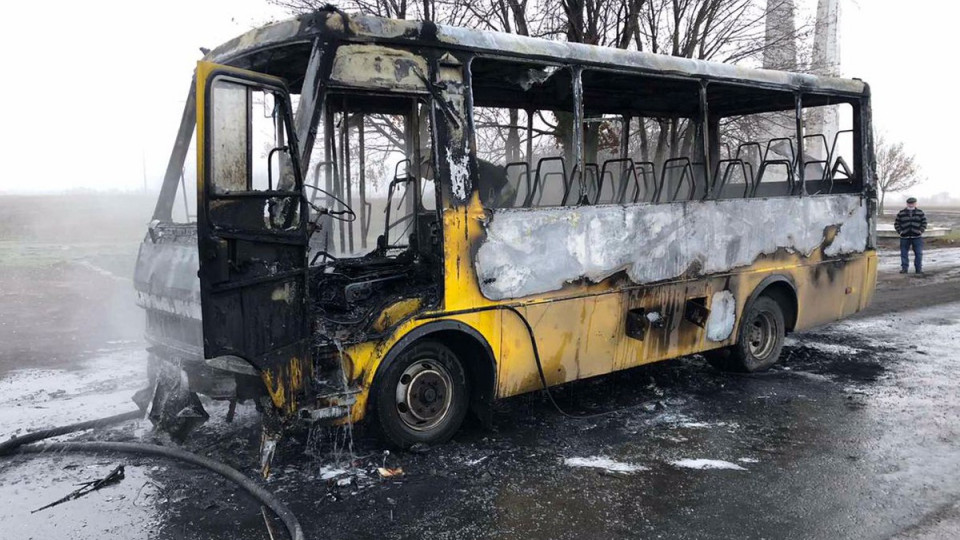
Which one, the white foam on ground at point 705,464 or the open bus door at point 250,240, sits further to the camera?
the white foam on ground at point 705,464

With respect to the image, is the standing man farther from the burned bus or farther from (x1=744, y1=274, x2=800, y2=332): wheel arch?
(x1=744, y1=274, x2=800, y2=332): wheel arch

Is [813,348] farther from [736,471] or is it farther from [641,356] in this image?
[736,471]

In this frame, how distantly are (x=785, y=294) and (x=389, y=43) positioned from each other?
17.9 feet

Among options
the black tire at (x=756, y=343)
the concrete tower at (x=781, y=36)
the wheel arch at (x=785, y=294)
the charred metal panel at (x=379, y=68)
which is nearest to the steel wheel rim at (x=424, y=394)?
the charred metal panel at (x=379, y=68)

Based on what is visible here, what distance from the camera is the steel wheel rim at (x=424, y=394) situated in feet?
16.6

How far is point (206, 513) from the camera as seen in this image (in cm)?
420

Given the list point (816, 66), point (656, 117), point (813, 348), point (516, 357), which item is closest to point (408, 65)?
point (516, 357)

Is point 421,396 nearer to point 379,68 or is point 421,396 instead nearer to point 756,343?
point 379,68

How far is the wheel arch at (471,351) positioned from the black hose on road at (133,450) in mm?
1202

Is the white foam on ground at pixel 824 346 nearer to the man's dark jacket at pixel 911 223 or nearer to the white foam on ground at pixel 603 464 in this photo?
the white foam on ground at pixel 603 464

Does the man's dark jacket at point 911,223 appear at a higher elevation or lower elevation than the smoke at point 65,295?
higher

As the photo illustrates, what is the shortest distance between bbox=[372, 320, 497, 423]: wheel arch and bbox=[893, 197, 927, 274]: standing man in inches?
551

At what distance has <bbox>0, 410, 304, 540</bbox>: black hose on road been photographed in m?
4.16

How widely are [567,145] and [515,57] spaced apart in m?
1.86
